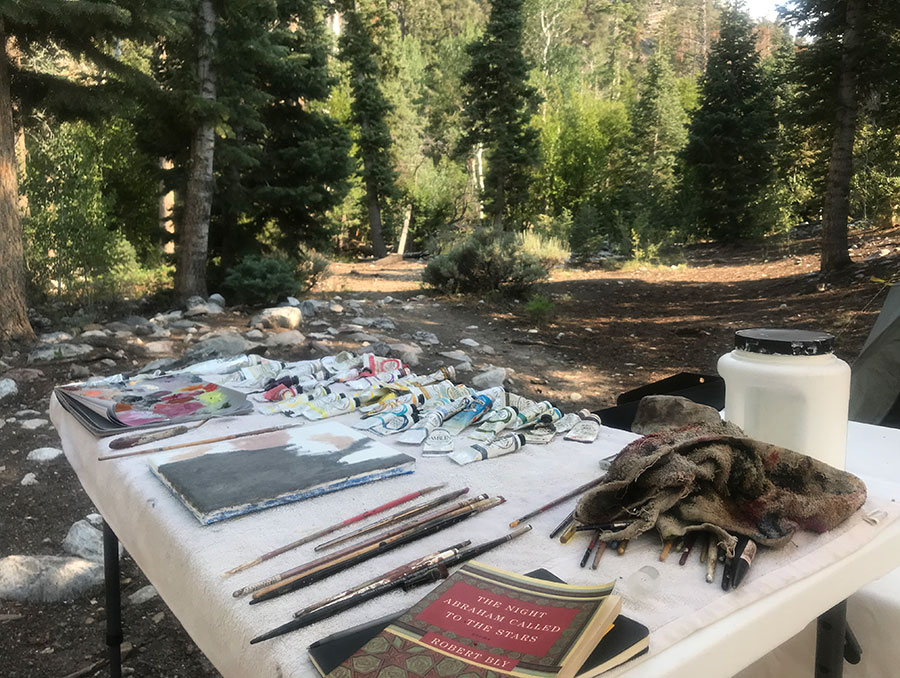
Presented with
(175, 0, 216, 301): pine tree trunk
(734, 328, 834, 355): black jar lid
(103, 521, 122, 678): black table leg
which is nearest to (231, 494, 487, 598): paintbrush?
(734, 328, 834, 355): black jar lid

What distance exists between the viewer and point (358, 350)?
19.9ft

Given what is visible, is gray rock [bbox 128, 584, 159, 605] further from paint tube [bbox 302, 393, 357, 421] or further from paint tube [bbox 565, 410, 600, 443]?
paint tube [bbox 565, 410, 600, 443]

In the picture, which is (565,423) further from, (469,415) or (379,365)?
(379,365)

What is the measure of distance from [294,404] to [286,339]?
15.1 ft

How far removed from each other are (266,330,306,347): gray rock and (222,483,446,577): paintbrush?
203 inches

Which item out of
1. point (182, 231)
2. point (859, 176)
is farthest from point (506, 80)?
point (182, 231)

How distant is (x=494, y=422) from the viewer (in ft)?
5.42

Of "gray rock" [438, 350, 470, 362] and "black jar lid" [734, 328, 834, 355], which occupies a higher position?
"black jar lid" [734, 328, 834, 355]

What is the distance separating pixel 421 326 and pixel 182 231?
11.2 feet

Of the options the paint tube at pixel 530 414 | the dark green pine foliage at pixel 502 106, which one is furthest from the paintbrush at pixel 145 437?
the dark green pine foliage at pixel 502 106

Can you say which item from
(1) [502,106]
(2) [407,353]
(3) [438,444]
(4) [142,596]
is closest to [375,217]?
(1) [502,106]

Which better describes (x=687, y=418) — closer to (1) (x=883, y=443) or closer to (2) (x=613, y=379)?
(1) (x=883, y=443)

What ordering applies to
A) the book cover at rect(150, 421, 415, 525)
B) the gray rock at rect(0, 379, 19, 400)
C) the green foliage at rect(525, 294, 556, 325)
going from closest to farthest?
1. the book cover at rect(150, 421, 415, 525)
2. the gray rock at rect(0, 379, 19, 400)
3. the green foliage at rect(525, 294, 556, 325)

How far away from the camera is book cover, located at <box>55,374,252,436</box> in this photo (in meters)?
1.76
